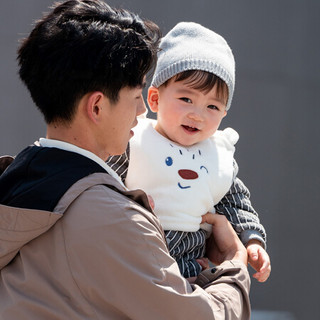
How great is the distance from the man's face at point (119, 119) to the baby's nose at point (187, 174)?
0.58m

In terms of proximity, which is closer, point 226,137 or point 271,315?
point 226,137

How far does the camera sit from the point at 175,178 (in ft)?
7.46

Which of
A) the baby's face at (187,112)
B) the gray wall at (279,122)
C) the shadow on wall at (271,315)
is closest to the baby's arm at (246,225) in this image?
the baby's face at (187,112)

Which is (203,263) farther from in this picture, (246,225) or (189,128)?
(189,128)

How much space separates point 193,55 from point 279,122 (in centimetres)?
250

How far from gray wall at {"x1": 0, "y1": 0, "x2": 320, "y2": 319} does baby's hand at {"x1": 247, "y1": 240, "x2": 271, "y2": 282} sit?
91.8 inches

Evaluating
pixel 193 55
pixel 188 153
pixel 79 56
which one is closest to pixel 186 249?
pixel 188 153

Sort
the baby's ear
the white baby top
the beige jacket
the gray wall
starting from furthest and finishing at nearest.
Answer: the gray wall
the baby's ear
the white baby top
the beige jacket

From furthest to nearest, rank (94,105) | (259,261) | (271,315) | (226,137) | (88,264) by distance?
(271,315) → (226,137) → (259,261) → (94,105) → (88,264)

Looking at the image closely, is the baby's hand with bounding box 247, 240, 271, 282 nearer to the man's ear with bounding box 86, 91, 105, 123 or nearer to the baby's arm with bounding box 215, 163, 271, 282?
the baby's arm with bounding box 215, 163, 271, 282

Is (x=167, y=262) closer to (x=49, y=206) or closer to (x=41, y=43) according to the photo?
(x=49, y=206)

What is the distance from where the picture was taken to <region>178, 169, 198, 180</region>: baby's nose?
2296 millimetres

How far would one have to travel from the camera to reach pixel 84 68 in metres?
1.57

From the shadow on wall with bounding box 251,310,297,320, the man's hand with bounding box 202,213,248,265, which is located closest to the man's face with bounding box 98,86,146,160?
the man's hand with bounding box 202,213,248,265
